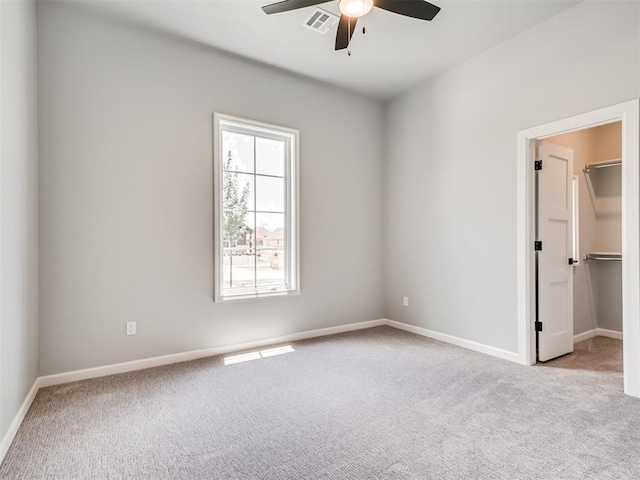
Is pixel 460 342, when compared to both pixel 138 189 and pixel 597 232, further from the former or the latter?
pixel 138 189

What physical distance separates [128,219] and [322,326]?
2.37 meters

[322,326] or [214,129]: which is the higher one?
[214,129]

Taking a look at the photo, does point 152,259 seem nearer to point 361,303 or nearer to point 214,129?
point 214,129

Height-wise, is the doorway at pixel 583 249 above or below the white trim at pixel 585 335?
above

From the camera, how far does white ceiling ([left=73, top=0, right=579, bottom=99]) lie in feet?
9.29

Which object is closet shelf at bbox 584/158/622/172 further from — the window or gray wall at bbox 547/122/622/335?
the window

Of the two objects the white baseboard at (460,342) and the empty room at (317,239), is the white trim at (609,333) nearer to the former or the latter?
the empty room at (317,239)

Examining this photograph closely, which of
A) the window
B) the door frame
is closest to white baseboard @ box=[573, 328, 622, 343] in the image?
the door frame

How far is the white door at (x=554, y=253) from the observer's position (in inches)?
129

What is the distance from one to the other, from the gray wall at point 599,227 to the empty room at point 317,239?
3 cm

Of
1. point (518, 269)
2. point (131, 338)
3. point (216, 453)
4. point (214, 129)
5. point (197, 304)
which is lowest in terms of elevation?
point (216, 453)

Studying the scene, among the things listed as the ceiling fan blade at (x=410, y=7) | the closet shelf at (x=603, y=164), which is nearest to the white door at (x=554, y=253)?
the closet shelf at (x=603, y=164)

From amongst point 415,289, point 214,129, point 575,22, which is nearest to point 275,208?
point 214,129

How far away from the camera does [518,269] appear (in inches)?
129
